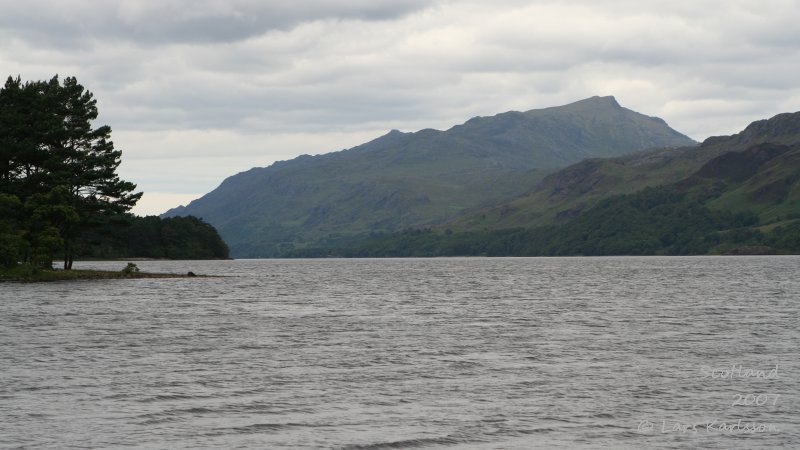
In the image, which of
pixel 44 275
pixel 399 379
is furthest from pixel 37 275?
pixel 399 379

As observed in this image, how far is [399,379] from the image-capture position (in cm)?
4141

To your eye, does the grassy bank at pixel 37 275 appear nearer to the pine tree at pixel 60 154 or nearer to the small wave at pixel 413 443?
the pine tree at pixel 60 154

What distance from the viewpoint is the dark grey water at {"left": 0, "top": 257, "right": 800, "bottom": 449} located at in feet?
97.9

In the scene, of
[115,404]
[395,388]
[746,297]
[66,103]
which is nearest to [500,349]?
[395,388]

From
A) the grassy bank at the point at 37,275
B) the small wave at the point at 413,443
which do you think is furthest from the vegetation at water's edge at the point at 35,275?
the small wave at the point at 413,443

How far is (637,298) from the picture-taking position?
107 meters

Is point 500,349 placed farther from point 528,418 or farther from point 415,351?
point 528,418

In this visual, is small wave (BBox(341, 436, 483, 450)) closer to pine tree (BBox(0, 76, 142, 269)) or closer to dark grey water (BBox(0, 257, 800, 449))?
dark grey water (BBox(0, 257, 800, 449))

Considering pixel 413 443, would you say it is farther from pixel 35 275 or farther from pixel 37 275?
pixel 37 275

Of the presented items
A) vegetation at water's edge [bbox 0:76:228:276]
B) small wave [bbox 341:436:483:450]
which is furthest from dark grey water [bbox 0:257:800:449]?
vegetation at water's edge [bbox 0:76:228:276]

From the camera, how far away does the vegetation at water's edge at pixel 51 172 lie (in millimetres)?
114625

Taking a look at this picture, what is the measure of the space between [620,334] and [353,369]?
25192 mm

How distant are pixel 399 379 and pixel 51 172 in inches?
3893

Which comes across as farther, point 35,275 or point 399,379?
point 35,275
